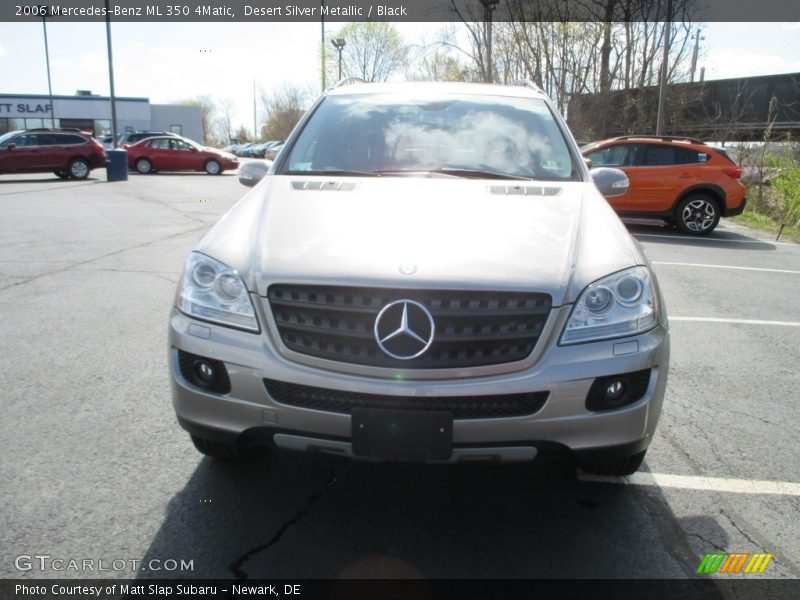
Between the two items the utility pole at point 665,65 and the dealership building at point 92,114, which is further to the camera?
the dealership building at point 92,114

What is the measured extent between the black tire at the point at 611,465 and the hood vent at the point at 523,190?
1.25m

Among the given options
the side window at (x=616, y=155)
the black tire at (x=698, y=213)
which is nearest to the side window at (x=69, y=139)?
the side window at (x=616, y=155)

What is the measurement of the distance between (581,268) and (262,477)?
167 centimetres

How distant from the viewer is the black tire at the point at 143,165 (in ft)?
91.5

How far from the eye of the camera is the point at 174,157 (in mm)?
28109

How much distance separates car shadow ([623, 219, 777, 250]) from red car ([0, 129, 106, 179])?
1853cm

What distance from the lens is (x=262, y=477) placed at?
119 inches

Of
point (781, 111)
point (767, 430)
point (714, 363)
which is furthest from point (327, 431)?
point (781, 111)

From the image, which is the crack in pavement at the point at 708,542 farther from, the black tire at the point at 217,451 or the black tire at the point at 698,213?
the black tire at the point at 698,213

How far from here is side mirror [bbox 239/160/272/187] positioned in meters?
4.14

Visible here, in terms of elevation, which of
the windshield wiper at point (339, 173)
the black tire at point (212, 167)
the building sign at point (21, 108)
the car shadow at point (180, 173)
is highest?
the building sign at point (21, 108)

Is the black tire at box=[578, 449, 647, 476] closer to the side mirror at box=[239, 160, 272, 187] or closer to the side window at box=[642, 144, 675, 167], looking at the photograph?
the side mirror at box=[239, 160, 272, 187]

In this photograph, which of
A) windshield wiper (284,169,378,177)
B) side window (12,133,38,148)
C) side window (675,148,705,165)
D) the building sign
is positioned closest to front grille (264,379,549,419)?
windshield wiper (284,169,378,177)

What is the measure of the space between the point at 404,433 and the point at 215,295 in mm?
905
